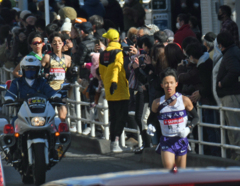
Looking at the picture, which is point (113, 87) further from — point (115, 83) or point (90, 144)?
point (90, 144)

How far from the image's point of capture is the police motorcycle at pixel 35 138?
837 cm

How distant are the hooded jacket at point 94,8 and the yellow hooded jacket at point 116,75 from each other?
5.42 m

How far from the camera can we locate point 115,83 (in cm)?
1083

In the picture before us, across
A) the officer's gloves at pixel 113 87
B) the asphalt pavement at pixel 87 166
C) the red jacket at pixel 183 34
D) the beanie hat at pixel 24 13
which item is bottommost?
the asphalt pavement at pixel 87 166

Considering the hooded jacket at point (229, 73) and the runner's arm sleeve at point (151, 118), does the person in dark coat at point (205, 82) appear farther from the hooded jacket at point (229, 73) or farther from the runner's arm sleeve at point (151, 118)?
the runner's arm sleeve at point (151, 118)

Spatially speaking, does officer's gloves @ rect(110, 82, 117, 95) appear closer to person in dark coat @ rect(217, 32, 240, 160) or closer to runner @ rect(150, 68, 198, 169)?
person in dark coat @ rect(217, 32, 240, 160)

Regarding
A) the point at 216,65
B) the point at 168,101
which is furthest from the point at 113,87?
the point at 168,101

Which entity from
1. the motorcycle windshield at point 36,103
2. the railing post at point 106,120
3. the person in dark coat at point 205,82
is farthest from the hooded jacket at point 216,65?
the railing post at point 106,120

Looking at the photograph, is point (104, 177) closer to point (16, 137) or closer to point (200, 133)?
point (16, 137)

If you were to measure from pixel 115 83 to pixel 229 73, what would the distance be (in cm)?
244

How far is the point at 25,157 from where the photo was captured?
866 centimetres

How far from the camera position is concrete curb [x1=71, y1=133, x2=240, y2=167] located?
8.90 m

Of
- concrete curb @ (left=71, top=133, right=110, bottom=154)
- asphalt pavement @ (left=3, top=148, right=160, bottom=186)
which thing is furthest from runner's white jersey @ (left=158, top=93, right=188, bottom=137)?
concrete curb @ (left=71, top=133, right=110, bottom=154)

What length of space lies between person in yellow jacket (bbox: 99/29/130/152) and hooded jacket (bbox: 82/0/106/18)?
17.7 feet
